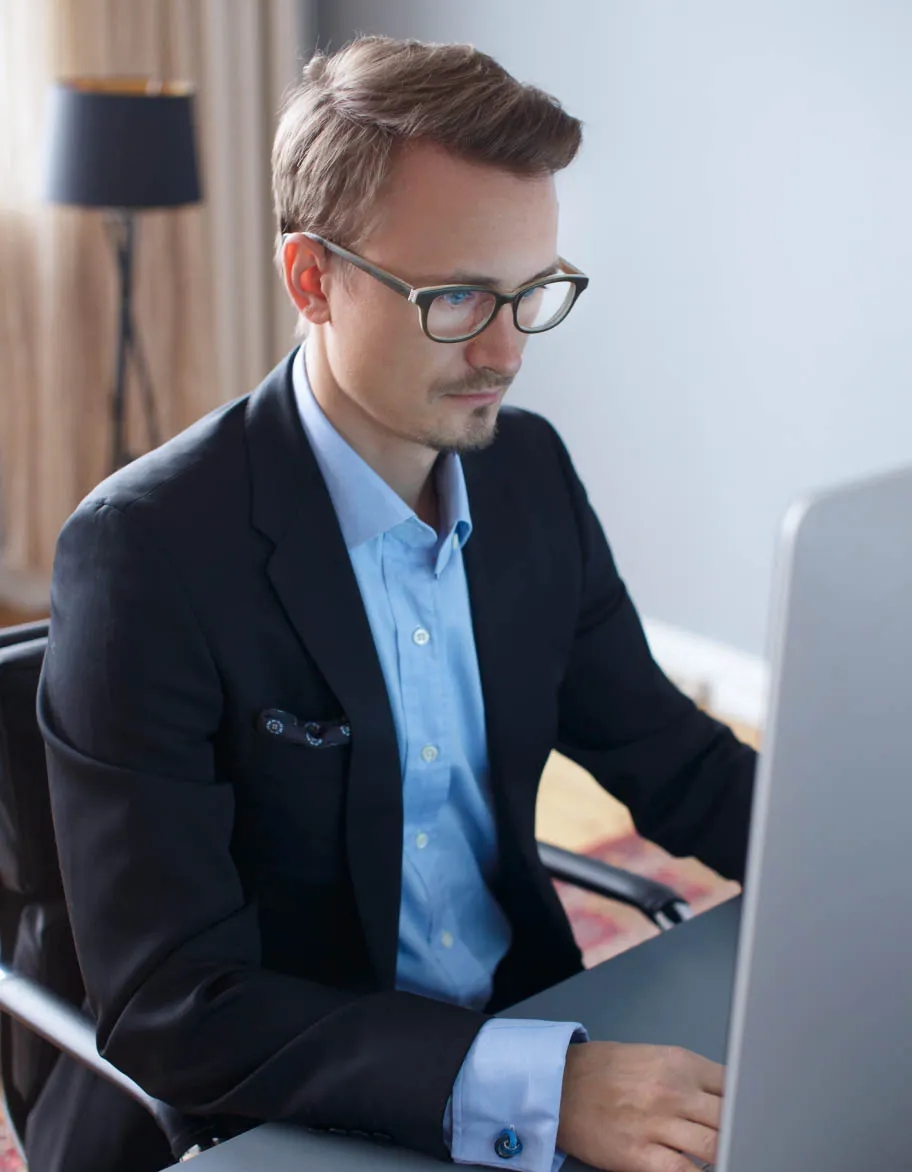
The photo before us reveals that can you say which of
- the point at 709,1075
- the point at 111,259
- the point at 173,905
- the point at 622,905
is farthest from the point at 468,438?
the point at 111,259

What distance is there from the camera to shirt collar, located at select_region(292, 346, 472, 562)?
4.25ft

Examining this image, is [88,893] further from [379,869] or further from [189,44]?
[189,44]

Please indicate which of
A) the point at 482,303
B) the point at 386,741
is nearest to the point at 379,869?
the point at 386,741

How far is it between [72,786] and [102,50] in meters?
2.95

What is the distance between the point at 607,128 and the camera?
3428 mm

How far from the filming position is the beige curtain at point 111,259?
3586mm

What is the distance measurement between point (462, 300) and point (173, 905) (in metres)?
0.55

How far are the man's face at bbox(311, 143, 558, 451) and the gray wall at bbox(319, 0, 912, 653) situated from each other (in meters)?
1.94

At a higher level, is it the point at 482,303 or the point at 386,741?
the point at 482,303

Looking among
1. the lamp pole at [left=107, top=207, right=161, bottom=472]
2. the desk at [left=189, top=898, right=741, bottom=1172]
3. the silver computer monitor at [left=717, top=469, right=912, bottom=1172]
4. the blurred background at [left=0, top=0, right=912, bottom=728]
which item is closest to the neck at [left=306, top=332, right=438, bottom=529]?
the desk at [left=189, top=898, right=741, bottom=1172]

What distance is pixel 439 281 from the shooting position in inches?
48.1

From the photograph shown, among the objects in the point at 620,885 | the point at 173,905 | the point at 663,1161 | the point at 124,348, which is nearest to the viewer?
the point at 663,1161

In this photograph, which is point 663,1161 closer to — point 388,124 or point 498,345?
point 498,345

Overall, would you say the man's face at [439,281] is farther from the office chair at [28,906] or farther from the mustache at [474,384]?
the office chair at [28,906]
